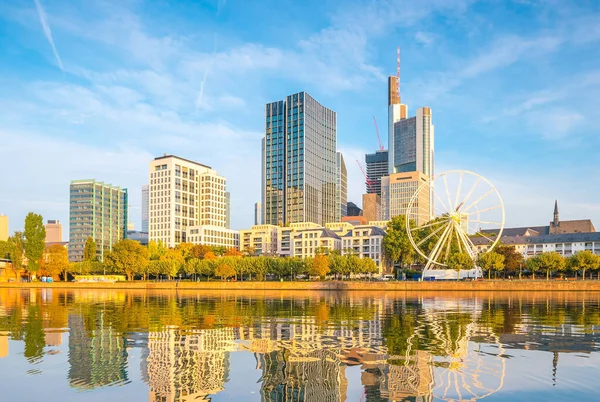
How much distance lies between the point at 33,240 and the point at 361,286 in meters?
95.1

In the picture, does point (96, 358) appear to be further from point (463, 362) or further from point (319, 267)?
point (319, 267)

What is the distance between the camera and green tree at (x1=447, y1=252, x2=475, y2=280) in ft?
469

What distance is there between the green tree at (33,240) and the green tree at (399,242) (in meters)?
102

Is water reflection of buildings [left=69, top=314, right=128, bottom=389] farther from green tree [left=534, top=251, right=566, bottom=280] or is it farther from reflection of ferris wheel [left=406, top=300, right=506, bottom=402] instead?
green tree [left=534, top=251, right=566, bottom=280]

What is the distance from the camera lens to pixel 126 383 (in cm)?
2466

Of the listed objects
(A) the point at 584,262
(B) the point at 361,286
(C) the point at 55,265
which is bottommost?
(B) the point at 361,286

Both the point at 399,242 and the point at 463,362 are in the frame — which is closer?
the point at 463,362

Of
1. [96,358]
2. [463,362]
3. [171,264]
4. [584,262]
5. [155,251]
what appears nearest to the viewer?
[463,362]

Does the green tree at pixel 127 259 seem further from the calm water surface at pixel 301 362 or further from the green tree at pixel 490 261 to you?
the calm water surface at pixel 301 362

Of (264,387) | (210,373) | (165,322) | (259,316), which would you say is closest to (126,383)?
(210,373)

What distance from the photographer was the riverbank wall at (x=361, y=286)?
417 feet

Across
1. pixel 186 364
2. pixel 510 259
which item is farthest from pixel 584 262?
pixel 186 364

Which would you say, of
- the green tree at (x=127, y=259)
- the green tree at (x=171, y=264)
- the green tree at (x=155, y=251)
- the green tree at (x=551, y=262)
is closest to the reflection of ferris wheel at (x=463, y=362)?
the green tree at (x=551, y=262)

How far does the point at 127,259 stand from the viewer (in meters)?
164
